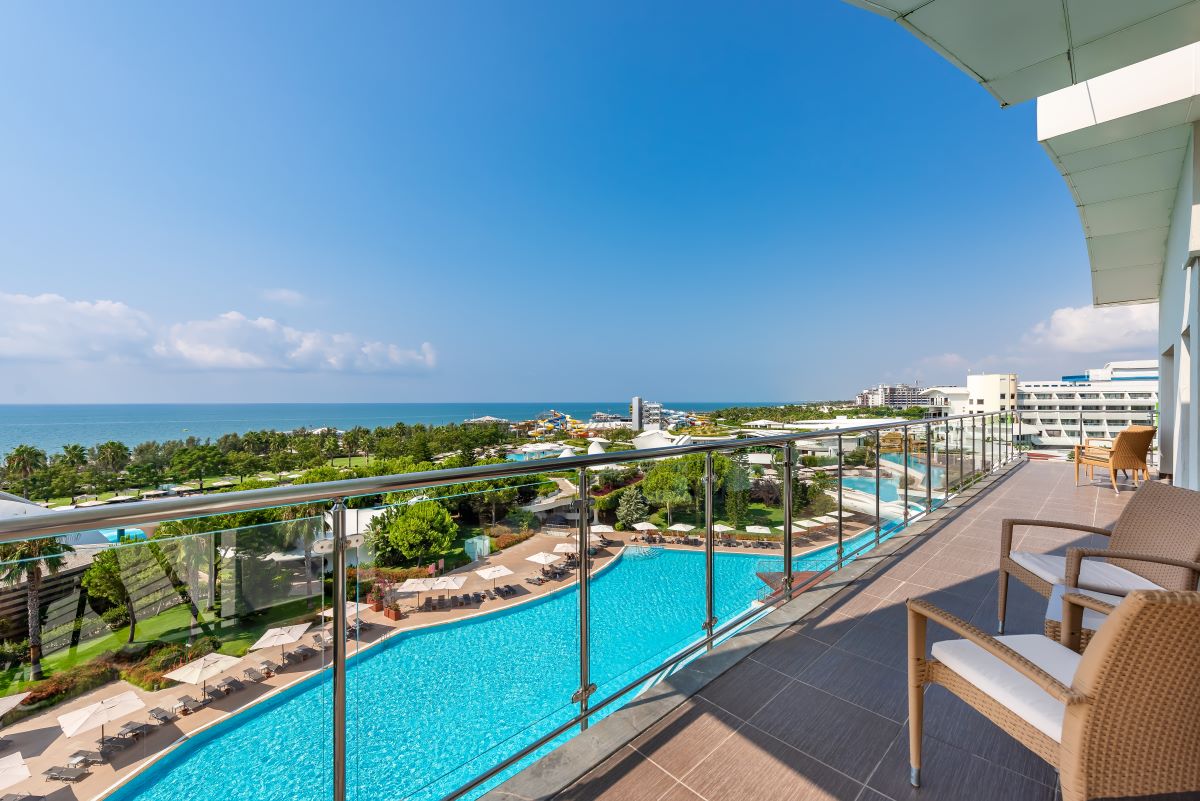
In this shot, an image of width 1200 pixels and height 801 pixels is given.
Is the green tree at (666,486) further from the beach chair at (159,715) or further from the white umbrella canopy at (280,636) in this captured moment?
the beach chair at (159,715)

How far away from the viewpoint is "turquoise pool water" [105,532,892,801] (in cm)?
143

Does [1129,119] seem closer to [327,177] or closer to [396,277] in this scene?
[327,177]

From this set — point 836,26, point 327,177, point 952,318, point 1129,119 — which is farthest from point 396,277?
point 1129,119

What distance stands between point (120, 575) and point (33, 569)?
15cm

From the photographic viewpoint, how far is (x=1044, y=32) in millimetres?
3084

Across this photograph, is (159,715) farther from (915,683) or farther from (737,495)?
(737,495)

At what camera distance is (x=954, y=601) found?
10.4ft

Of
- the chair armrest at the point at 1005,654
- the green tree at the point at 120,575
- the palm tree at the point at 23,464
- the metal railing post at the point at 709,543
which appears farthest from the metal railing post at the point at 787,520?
the palm tree at the point at 23,464

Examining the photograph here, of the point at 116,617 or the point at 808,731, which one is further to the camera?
the point at 808,731

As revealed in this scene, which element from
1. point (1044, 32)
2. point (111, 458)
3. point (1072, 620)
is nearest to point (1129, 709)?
point (1072, 620)

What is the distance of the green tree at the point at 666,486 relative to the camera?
254 cm

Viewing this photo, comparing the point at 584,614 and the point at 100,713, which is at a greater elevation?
the point at 100,713

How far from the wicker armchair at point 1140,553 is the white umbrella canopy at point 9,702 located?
12.2ft

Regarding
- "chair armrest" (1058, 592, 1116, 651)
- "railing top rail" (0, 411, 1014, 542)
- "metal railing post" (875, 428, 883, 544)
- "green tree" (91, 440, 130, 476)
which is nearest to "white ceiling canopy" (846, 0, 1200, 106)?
"metal railing post" (875, 428, 883, 544)
